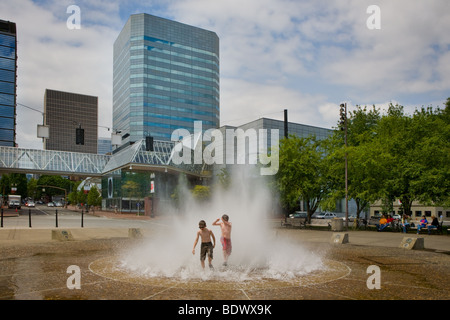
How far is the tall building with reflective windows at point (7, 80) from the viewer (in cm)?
13712

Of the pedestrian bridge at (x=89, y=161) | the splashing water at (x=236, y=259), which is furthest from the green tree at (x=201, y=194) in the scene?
the splashing water at (x=236, y=259)

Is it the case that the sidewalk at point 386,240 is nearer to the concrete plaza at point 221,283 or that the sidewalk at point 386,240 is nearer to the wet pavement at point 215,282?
the concrete plaza at point 221,283

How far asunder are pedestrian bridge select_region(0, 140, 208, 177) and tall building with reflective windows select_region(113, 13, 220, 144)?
41.9m

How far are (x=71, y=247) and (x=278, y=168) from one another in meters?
20.9

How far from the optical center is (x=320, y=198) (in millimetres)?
35500

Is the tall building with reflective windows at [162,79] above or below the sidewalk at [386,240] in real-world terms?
above

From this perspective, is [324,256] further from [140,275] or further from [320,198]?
[320,198]

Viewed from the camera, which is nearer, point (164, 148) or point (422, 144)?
point (422, 144)

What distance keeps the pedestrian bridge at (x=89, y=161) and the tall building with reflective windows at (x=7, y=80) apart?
73.8 metres

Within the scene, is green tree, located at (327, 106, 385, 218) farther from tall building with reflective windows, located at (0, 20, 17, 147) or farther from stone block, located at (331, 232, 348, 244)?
tall building with reflective windows, located at (0, 20, 17, 147)

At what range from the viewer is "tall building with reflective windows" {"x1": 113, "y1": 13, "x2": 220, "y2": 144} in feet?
399

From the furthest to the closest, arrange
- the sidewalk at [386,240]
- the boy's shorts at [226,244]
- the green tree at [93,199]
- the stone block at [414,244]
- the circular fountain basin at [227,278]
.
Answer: the green tree at [93,199] → the sidewalk at [386,240] → the stone block at [414,244] → the boy's shorts at [226,244] → the circular fountain basin at [227,278]
